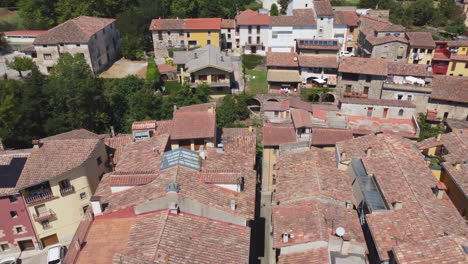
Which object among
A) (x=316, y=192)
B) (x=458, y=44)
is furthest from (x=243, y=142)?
(x=458, y=44)

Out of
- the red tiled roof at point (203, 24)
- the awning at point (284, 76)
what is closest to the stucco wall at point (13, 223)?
the awning at point (284, 76)

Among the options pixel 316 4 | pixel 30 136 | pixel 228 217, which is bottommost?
pixel 30 136

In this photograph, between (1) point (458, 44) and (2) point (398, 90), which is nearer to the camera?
(2) point (398, 90)

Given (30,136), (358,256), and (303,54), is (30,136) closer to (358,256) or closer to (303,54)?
(358,256)

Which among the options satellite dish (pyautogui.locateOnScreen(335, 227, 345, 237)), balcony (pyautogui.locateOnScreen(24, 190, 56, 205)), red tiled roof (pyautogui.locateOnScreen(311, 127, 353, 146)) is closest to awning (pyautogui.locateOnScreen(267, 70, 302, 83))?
red tiled roof (pyautogui.locateOnScreen(311, 127, 353, 146))

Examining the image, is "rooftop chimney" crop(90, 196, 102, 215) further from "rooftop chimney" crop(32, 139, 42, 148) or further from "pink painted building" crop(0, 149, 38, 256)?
"rooftop chimney" crop(32, 139, 42, 148)

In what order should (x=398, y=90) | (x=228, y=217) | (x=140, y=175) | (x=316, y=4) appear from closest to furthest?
(x=228, y=217), (x=140, y=175), (x=398, y=90), (x=316, y=4)

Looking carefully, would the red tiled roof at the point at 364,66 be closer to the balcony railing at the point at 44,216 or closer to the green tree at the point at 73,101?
the green tree at the point at 73,101

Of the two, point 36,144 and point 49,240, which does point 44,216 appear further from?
point 36,144
